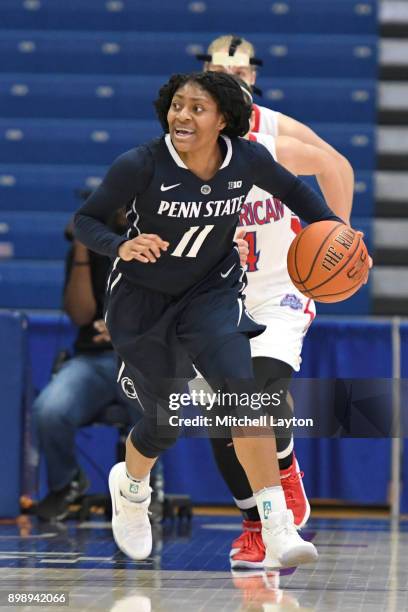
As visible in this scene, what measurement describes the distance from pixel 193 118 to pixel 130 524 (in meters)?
1.45

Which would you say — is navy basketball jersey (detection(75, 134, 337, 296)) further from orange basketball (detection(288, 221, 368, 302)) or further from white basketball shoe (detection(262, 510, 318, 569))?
white basketball shoe (detection(262, 510, 318, 569))

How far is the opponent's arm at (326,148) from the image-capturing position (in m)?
4.95

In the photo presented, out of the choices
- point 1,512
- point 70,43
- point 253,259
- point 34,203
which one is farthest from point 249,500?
point 70,43

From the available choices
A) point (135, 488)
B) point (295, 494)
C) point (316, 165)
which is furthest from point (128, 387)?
point (316, 165)

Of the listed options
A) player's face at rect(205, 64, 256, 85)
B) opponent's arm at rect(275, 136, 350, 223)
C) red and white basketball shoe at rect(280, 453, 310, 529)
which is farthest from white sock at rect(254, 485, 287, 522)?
player's face at rect(205, 64, 256, 85)

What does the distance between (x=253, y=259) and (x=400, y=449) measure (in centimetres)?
234

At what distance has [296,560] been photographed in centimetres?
393

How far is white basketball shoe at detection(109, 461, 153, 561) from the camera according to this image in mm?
4484

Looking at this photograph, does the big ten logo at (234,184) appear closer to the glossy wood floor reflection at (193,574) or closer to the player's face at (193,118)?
the player's face at (193,118)

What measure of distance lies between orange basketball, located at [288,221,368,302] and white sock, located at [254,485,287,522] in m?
0.69

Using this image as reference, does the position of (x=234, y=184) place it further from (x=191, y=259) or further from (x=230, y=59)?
(x=230, y=59)

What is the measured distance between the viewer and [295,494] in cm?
488

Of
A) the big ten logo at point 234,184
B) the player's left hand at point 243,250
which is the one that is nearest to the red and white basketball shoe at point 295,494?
the player's left hand at point 243,250

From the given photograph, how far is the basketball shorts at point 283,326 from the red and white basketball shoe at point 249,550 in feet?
2.03
